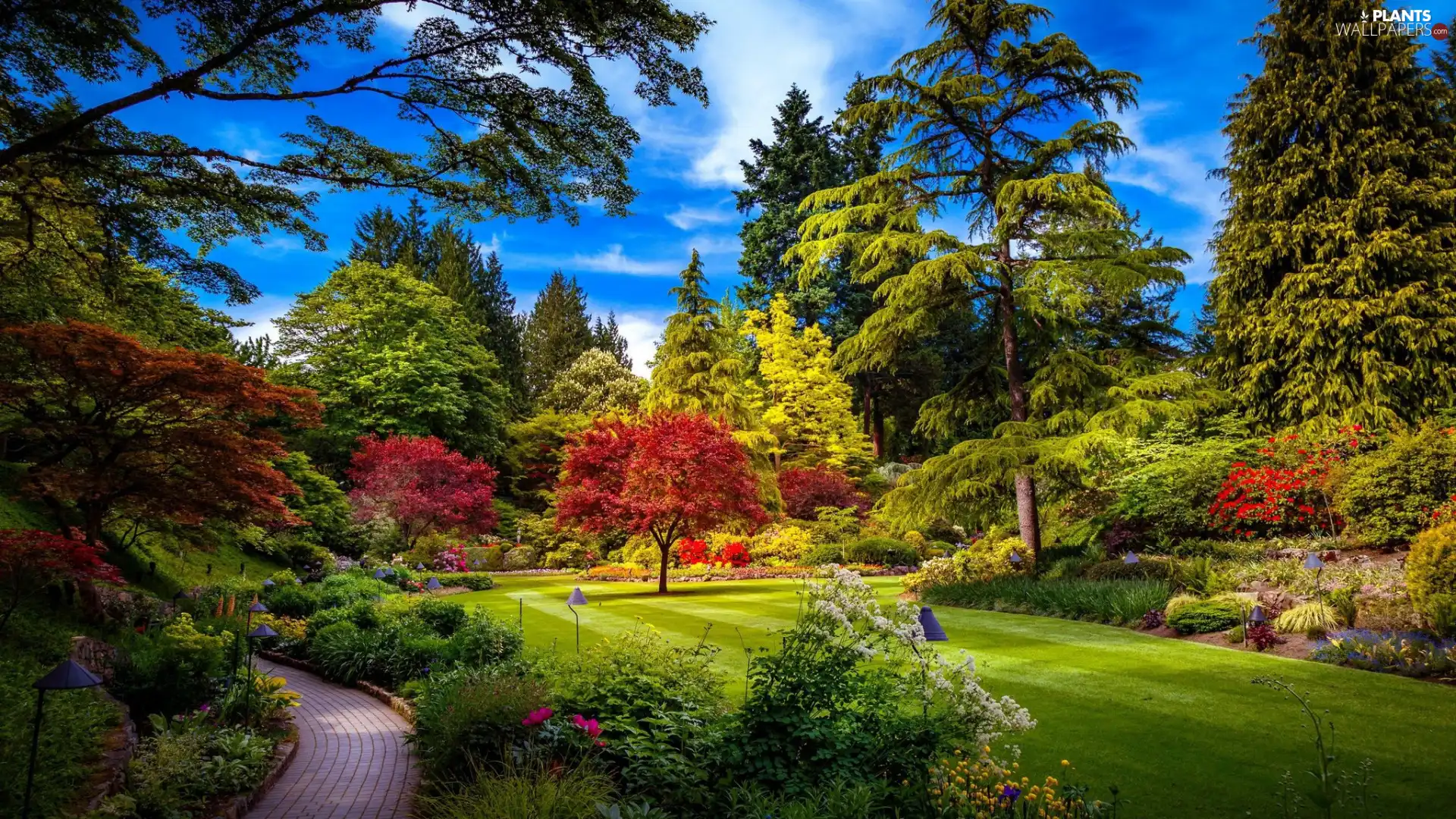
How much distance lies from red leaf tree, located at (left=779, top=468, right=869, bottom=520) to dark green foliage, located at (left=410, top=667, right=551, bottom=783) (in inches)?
806

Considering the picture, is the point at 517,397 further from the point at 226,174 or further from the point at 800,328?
the point at 226,174

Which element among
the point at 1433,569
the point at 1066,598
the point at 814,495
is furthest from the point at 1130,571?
the point at 814,495

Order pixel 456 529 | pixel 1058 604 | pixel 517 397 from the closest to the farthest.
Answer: pixel 1058 604 < pixel 456 529 < pixel 517 397

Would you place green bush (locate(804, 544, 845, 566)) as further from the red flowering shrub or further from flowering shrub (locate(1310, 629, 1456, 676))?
flowering shrub (locate(1310, 629, 1456, 676))

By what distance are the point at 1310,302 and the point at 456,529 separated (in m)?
25.5

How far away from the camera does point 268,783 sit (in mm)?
5680

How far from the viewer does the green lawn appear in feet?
16.2

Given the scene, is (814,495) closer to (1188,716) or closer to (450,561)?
(450,561)

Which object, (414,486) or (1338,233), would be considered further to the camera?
(414,486)

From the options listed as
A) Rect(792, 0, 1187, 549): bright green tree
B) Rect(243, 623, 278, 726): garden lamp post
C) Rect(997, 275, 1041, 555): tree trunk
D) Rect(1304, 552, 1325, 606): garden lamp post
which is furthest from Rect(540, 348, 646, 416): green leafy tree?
Rect(1304, 552, 1325, 606): garden lamp post

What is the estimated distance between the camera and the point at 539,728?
528cm

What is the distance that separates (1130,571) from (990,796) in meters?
10.4

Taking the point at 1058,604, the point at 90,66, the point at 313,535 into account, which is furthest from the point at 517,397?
the point at 90,66

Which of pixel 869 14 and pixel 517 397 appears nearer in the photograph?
pixel 869 14
